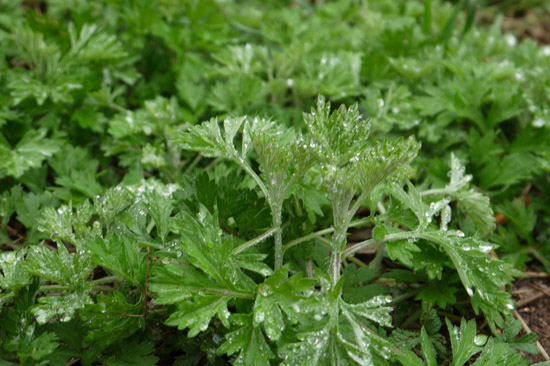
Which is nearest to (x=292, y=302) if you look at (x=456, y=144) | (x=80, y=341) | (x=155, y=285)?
(x=155, y=285)

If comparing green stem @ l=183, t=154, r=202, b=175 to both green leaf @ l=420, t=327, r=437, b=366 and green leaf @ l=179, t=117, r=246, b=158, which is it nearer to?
green leaf @ l=179, t=117, r=246, b=158

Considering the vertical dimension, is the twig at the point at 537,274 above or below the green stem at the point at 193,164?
below

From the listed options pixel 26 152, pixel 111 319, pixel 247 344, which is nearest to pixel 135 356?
pixel 111 319

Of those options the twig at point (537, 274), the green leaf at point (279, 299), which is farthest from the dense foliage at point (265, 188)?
the twig at point (537, 274)

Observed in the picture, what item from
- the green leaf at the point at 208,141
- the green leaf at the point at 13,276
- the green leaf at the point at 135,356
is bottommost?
the green leaf at the point at 135,356

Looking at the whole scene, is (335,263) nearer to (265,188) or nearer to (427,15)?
(265,188)

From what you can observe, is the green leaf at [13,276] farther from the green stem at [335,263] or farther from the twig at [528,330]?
the twig at [528,330]

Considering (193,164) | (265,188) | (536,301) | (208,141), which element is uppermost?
(208,141)

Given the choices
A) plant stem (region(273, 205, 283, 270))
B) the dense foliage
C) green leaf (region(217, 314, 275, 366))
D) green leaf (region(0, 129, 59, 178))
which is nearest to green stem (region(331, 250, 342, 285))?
the dense foliage

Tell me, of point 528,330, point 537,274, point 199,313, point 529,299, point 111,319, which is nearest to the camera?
point 199,313
